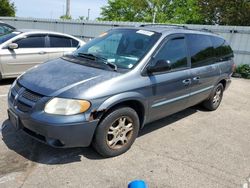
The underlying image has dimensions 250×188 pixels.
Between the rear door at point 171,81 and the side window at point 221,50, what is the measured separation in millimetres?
1417

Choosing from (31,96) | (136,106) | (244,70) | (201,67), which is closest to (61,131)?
(31,96)

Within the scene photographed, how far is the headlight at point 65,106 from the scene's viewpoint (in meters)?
3.25

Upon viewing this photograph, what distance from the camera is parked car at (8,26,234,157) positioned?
327cm

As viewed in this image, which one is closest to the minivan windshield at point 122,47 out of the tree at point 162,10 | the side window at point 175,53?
the side window at point 175,53

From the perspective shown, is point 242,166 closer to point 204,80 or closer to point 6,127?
point 204,80

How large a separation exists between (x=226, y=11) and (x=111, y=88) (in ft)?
75.3

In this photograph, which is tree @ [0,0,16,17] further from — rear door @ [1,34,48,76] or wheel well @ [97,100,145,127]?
wheel well @ [97,100,145,127]

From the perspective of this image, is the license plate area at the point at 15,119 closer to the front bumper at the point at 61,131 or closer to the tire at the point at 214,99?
the front bumper at the point at 61,131

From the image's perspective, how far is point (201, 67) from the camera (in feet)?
17.0

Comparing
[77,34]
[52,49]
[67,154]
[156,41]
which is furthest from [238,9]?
[67,154]

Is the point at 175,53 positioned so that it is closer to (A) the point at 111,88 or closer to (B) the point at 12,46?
(A) the point at 111,88

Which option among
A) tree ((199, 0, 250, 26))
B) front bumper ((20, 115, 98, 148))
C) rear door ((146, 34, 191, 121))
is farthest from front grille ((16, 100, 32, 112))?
tree ((199, 0, 250, 26))

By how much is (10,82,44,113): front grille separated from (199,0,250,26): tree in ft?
74.1

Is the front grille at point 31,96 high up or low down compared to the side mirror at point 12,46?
down
